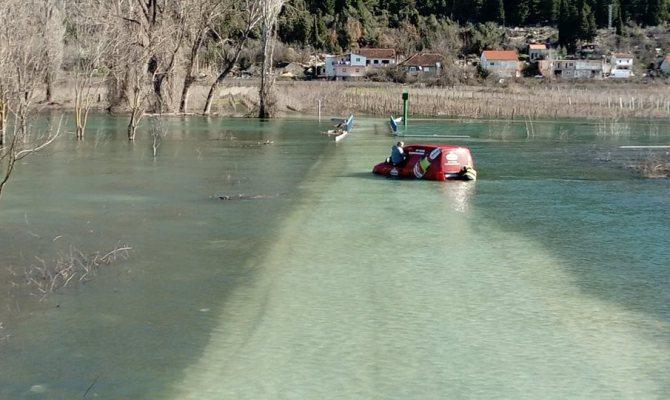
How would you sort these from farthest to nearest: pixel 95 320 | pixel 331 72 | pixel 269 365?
1. pixel 331 72
2. pixel 95 320
3. pixel 269 365

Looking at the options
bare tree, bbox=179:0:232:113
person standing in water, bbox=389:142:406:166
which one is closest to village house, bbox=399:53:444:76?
bare tree, bbox=179:0:232:113

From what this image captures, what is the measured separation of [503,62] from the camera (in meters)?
106

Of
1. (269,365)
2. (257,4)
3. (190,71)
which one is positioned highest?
(257,4)

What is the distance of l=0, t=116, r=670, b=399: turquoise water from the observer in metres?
6.61

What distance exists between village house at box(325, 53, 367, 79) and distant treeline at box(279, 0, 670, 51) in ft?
33.6

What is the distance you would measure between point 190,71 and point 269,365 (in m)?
36.5

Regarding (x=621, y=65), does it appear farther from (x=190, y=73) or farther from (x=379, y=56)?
(x=190, y=73)

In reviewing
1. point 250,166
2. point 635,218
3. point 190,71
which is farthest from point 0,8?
point 190,71

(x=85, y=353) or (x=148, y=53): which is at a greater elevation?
(x=148, y=53)

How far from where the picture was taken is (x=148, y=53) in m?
31.3

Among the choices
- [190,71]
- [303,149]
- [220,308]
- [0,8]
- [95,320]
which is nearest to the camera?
[95,320]

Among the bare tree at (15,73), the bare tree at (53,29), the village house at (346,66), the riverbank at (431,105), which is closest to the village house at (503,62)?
the village house at (346,66)

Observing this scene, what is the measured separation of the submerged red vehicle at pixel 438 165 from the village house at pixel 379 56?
291 ft

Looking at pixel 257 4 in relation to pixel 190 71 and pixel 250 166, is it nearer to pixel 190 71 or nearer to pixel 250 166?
pixel 190 71
